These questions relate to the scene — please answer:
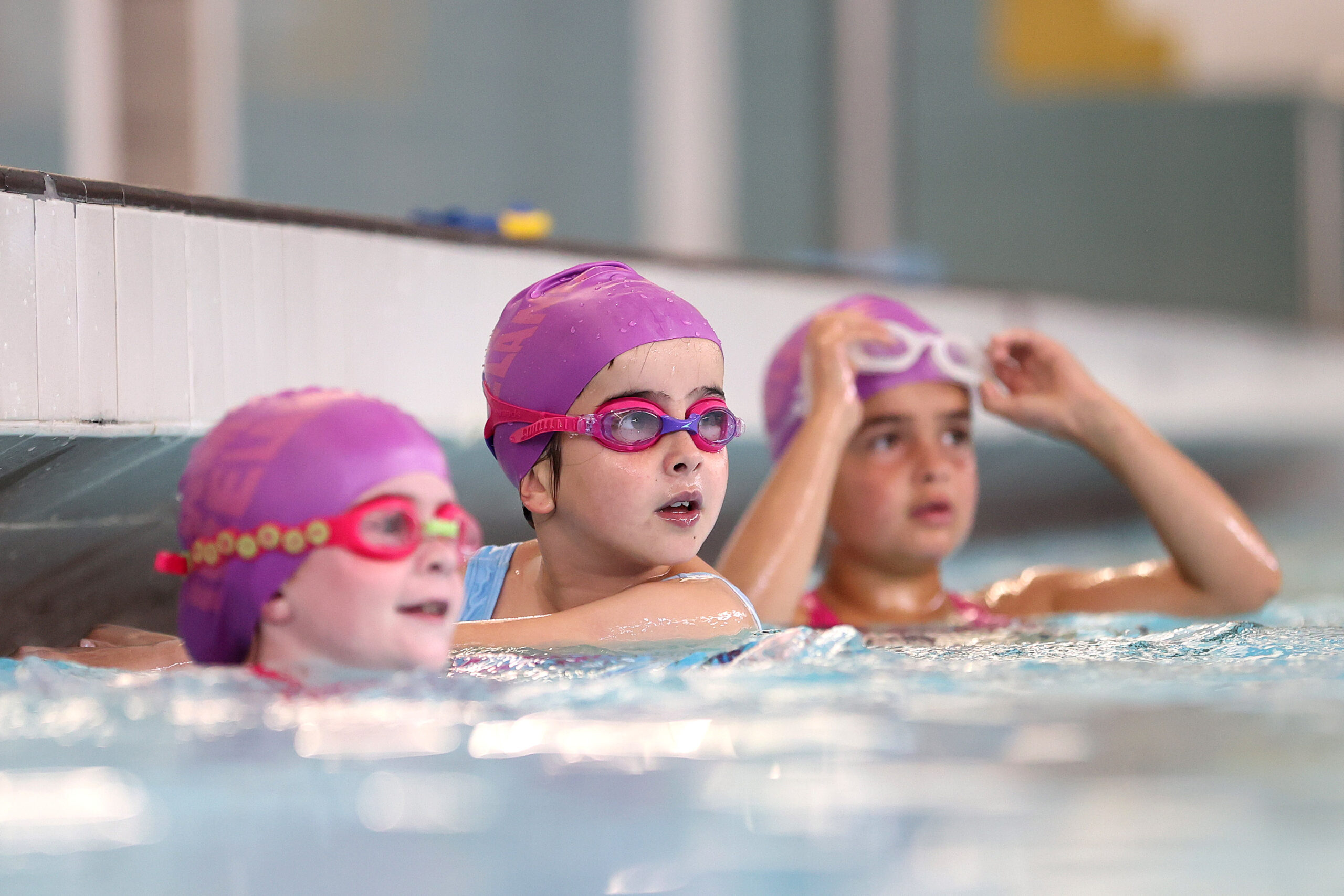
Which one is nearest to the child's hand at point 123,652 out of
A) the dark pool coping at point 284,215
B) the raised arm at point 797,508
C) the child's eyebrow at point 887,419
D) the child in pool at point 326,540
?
the child in pool at point 326,540

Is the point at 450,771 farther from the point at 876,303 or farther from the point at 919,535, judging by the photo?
the point at 876,303

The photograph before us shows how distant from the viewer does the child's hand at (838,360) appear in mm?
3143

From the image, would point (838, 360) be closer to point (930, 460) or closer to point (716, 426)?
point (930, 460)

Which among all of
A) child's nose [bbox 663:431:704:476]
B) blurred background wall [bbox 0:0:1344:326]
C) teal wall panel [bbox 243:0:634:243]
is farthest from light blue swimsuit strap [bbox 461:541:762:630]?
teal wall panel [bbox 243:0:634:243]

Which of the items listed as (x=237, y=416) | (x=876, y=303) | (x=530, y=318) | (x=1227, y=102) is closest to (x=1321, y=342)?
(x=1227, y=102)

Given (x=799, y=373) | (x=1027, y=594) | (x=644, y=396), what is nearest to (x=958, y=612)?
(x=1027, y=594)

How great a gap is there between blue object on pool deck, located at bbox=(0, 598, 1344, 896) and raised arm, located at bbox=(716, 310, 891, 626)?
3.89ft

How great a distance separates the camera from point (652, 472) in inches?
95.1

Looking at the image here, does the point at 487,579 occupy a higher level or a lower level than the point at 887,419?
lower

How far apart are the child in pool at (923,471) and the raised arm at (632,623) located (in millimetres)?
549

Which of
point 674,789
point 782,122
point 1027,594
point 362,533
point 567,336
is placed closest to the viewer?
point 674,789

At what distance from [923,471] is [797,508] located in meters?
0.38

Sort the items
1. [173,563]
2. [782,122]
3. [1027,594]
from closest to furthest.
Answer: [173,563]
[1027,594]
[782,122]

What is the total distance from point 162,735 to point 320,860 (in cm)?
33
